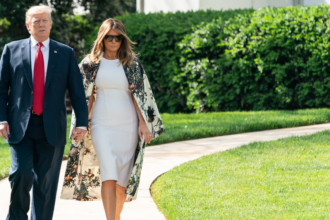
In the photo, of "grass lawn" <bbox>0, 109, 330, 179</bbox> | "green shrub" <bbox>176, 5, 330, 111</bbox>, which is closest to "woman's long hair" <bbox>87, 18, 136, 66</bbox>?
"grass lawn" <bbox>0, 109, 330, 179</bbox>

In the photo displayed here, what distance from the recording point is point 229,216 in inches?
179

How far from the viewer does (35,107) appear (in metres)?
3.97

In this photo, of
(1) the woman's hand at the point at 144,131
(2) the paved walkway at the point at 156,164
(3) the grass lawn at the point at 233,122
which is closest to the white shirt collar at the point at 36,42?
(1) the woman's hand at the point at 144,131

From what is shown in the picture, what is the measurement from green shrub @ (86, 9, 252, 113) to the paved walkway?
391 centimetres

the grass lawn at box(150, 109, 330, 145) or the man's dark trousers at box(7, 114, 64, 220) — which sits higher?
the man's dark trousers at box(7, 114, 64, 220)

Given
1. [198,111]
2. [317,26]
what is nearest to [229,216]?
[317,26]

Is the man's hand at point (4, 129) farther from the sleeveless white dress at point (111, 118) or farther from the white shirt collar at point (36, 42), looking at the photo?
the sleeveless white dress at point (111, 118)

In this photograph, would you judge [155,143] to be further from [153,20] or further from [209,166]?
[153,20]

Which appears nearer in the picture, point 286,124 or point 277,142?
point 277,142

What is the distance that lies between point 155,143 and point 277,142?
80.3 inches

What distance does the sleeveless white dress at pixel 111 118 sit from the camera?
451 cm

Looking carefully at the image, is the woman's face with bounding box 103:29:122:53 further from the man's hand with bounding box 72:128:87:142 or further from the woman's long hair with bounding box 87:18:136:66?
the man's hand with bounding box 72:128:87:142

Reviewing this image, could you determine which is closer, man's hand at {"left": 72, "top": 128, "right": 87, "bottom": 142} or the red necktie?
the red necktie

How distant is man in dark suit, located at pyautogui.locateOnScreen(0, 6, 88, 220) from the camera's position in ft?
13.0
